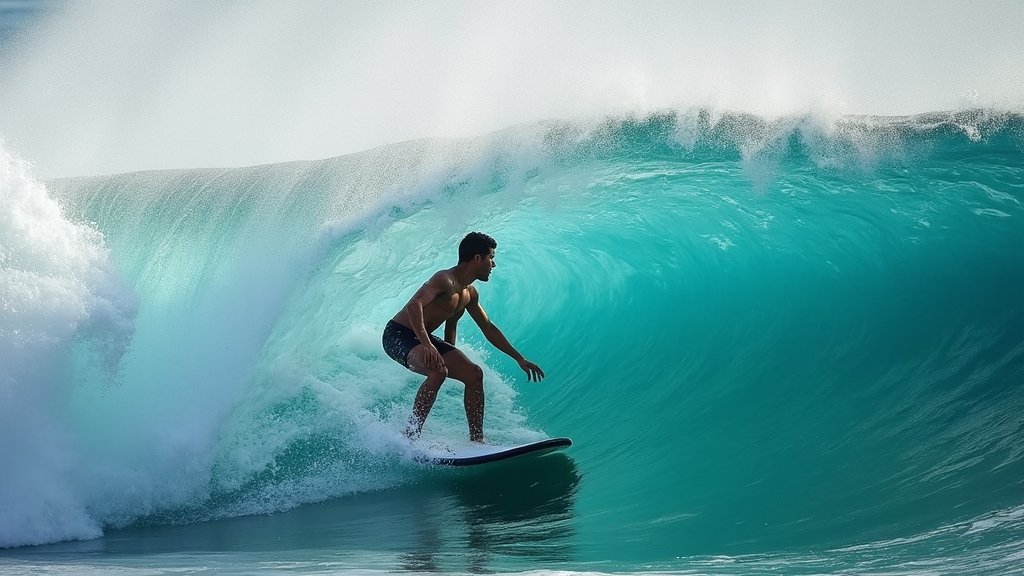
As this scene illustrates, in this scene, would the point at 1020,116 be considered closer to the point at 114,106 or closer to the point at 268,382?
the point at 268,382

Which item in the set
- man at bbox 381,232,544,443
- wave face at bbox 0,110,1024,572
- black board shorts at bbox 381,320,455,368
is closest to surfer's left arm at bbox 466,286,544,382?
man at bbox 381,232,544,443

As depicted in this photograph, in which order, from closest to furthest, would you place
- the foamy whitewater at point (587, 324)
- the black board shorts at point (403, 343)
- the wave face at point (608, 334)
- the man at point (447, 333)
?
the foamy whitewater at point (587, 324) < the wave face at point (608, 334) < the man at point (447, 333) < the black board shorts at point (403, 343)

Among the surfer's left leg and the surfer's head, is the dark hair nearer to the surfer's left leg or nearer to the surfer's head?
the surfer's head

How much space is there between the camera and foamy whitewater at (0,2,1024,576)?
4.40 meters

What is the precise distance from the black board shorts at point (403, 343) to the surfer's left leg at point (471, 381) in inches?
3.1

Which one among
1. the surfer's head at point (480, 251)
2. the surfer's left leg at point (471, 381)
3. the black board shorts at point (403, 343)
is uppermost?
the surfer's head at point (480, 251)

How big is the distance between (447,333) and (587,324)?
12.5ft

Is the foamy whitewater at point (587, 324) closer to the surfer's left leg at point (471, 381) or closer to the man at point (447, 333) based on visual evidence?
the surfer's left leg at point (471, 381)

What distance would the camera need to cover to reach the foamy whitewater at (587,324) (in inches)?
173

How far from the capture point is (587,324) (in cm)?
962

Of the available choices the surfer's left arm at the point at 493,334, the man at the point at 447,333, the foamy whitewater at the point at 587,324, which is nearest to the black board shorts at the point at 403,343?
the man at the point at 447,333

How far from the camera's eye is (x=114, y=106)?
17.6m

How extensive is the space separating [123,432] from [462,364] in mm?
2060

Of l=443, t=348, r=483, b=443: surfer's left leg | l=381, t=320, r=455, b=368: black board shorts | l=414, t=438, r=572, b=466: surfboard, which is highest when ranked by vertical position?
l=381, t=320, r=455, b=368: black board shorts
